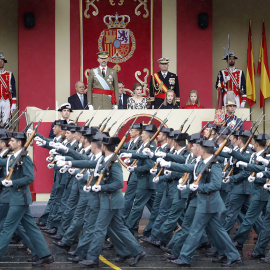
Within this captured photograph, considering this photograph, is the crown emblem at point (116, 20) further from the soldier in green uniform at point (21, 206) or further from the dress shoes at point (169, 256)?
the dress shoes at point (169, 256)

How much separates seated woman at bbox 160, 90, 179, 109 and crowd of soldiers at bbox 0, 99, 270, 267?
101 inches

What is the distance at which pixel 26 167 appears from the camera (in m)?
12.0

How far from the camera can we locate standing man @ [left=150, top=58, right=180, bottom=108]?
1848 cm

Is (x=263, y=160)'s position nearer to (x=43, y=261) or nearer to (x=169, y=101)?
(x=43, y=261)

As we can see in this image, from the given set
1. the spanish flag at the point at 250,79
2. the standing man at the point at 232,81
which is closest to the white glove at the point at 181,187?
the standing man at the point at 232,81

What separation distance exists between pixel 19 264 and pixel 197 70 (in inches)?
356

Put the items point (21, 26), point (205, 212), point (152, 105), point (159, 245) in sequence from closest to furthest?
point (205, 212) → point (159, 245) → point (152, 105) → point (21, 26)

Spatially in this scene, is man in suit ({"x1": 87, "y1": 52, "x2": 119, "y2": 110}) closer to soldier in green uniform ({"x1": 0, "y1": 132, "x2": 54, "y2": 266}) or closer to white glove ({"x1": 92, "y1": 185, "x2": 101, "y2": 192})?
soldier in green uniform ({"x1": 0, "y1": 132, "x2": 54, "y2": 266})

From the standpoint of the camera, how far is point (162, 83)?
731 inches

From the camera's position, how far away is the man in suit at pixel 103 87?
17.8 metres

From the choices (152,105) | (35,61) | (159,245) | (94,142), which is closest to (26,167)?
(94,142)

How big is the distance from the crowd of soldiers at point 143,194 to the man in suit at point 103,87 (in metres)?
2.57

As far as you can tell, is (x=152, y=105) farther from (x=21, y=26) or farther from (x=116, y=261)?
→ (x=116, y=261)

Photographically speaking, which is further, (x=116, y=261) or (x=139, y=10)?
(x=139, y=10)
